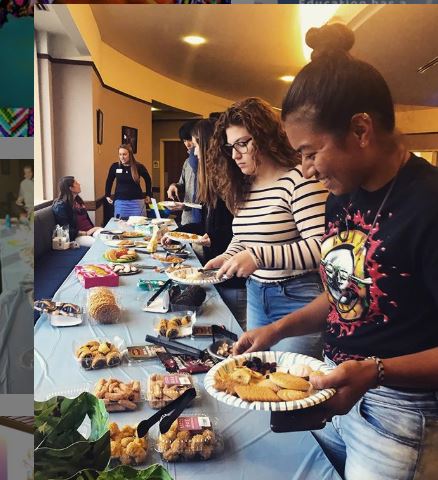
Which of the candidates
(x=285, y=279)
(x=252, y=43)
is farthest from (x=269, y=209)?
(x=252, y=43)

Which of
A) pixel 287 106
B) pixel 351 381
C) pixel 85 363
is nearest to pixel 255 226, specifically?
pixel 287 106

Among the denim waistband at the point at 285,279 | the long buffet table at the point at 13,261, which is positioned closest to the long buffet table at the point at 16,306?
the long buffet table at the point at 13,261

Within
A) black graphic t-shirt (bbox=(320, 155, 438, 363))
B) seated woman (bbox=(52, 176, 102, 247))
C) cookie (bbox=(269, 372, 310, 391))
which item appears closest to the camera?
black graphic t-shirt (bbox=(320, 155, 438, 363))

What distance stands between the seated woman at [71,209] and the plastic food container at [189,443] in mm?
500

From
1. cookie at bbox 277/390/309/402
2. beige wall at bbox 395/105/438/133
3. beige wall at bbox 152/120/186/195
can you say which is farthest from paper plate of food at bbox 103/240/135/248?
beige wall at bbox 395/105/438/133

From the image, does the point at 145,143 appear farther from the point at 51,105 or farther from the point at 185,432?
the point at 185,432

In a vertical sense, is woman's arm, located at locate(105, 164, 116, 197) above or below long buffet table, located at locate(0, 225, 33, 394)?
above

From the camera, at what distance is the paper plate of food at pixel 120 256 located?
1282 mm

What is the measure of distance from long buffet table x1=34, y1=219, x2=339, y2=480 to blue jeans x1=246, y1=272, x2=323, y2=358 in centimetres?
10

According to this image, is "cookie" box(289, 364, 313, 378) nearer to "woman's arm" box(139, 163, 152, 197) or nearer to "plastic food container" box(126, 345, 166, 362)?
"plastic food container" box(126, 345, 166, 362)

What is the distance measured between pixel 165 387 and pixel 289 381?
0.29 m

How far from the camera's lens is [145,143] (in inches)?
47.9

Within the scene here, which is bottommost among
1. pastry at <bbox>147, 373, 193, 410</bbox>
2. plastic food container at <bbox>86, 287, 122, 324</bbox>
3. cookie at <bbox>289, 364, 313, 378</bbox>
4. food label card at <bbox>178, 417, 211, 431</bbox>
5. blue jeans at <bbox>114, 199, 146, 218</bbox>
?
food label card at <bbox>178, 417, 211, 431</bbox>

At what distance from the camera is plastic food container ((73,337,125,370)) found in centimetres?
114
